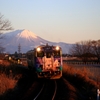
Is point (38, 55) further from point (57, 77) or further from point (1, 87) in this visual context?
point (1, 87)

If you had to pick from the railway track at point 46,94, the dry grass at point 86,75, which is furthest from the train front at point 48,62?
the railway track at point 46,94

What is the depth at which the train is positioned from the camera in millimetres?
28000

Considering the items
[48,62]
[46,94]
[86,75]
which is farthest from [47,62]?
[46,94]

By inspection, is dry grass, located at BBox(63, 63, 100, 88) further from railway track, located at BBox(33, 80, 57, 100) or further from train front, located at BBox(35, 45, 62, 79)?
railway track, located at BBox(33, 80, 57, 100)

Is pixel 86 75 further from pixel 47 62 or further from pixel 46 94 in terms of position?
pixel 46 94

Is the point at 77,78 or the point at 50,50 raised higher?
the point at 50,50

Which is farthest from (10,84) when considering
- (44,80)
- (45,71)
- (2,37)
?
(2,37)

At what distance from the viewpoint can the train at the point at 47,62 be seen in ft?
91.9

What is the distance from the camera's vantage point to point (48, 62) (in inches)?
1109

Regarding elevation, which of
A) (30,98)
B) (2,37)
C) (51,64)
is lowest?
(30,98)

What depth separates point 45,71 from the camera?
28203 millimetres

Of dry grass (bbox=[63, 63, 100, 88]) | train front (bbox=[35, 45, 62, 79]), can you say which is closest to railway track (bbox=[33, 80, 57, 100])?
dry grass (bbox=[63, 63, 100, 88])

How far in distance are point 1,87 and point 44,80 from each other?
39.1 ft

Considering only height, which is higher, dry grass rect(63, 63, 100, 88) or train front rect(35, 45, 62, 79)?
train front rect(35, 45, 62, 79)
